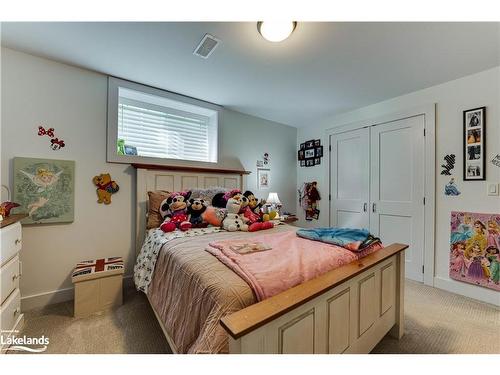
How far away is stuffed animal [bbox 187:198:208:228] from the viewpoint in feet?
7.19

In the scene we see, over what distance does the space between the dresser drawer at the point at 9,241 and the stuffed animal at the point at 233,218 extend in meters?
1.51

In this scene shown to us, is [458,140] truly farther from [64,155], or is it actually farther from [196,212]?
[64,155]

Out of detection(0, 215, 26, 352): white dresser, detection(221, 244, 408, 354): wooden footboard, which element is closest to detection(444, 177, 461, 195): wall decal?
detection(221, 244, 408, 354): wooden footboard

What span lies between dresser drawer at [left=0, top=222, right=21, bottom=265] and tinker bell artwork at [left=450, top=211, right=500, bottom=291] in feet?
12.7

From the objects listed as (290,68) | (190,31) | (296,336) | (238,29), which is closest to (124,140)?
(190,31)

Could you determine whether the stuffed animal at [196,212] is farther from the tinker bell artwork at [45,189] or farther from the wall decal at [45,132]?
the wall decal at [45,132]

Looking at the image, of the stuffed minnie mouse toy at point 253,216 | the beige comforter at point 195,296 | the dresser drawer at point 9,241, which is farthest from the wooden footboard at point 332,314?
the dresser drawer at point 9,241

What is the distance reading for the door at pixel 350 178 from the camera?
314cm

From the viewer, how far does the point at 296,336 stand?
91 cm

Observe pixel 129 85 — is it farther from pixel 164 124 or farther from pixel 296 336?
pixel 296 336

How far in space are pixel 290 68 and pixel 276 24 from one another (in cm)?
66

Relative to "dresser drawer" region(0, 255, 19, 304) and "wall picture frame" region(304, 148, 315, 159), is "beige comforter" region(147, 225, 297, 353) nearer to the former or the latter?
"dresser drawer" region(0, 255, 19, 304)

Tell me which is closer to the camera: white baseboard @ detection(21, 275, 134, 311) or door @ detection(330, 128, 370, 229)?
white baseboard @ detection(21, 275, 134, 311)

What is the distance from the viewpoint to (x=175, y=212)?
2230mm
